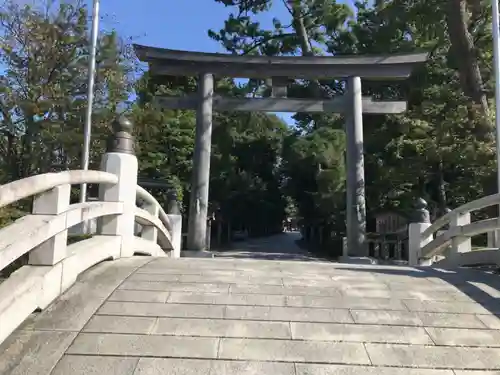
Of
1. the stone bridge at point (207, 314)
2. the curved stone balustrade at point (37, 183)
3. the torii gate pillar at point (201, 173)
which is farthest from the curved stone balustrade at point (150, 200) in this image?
the torii gate pillar at point (201, 173)

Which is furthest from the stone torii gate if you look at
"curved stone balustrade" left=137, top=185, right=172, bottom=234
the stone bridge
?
the stone bridge

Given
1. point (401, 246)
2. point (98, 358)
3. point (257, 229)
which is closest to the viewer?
point (98, 358)

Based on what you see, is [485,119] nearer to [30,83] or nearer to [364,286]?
[364,286]

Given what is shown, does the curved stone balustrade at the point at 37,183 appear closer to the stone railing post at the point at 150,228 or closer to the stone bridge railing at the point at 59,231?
the stone bridge railing at the point at 59,231

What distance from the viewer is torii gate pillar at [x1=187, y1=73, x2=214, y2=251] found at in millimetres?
12250

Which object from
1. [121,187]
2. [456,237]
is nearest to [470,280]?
[456,237]

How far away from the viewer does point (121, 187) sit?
18.6ft

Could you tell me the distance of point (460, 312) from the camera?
13.4ft

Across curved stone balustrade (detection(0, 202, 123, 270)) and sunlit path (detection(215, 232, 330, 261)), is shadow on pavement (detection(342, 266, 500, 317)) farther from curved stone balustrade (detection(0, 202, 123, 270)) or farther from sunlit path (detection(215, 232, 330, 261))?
sunlit path (detection(215, 232, 330, 261))

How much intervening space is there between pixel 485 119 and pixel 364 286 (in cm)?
914

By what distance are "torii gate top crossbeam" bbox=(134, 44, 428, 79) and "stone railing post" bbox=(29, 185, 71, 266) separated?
9288mm

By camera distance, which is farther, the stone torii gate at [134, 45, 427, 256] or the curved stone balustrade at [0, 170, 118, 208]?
the stone torii gate at [134, 45, 427, 256]

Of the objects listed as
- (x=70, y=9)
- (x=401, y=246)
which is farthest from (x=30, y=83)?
(x=401, y=246)

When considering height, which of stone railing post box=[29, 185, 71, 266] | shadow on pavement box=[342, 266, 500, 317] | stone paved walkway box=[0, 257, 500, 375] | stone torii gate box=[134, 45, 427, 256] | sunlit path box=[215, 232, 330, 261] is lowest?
sunlit path box=[215, 232, 330, 261]
